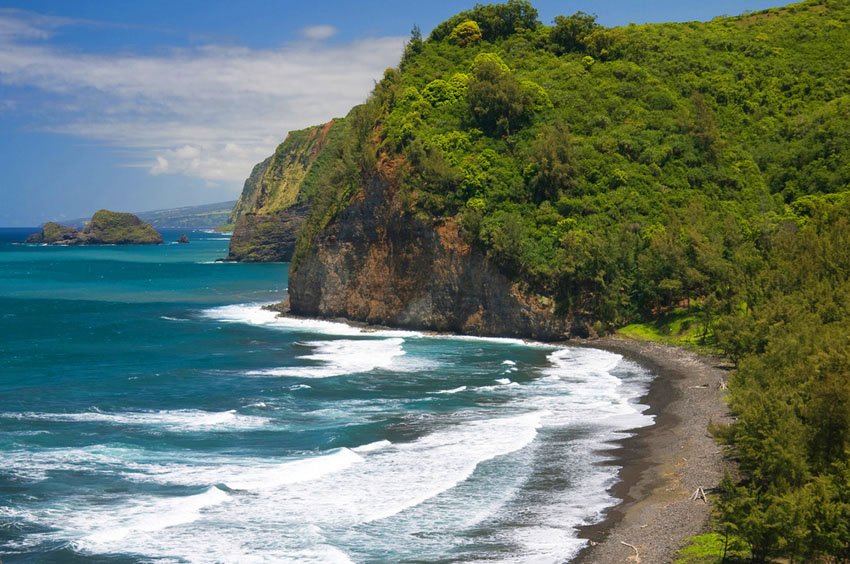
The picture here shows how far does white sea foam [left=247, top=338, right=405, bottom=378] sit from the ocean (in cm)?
23

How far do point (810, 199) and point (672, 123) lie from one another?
15.5 meters

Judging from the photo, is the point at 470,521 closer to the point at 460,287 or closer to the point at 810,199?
the point at 460,287

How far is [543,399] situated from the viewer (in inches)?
1981

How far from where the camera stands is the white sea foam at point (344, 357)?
5916cm

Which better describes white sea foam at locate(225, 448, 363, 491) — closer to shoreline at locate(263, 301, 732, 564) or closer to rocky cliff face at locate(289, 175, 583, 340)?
shoreline at locate(263, 301, 732, 564)

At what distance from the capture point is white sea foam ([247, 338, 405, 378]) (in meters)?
59.2

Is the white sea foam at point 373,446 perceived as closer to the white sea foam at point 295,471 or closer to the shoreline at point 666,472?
the white sea foam at point 295,471

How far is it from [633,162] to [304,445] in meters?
52.4

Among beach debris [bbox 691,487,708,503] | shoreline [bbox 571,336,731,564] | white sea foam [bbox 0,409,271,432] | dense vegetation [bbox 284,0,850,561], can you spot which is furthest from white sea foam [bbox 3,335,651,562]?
dense vegetation [bbox 284,0,850,561]

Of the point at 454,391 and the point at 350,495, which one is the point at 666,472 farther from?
the point at 454,391

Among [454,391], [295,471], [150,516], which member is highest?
[454,391]

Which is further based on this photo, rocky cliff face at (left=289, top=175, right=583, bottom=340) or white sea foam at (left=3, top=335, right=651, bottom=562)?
rocky cliff face at (left=289, top=175, right=583, bottom=340)

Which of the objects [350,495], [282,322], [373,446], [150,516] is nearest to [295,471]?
[350,495]

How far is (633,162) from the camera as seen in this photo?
8338cm
